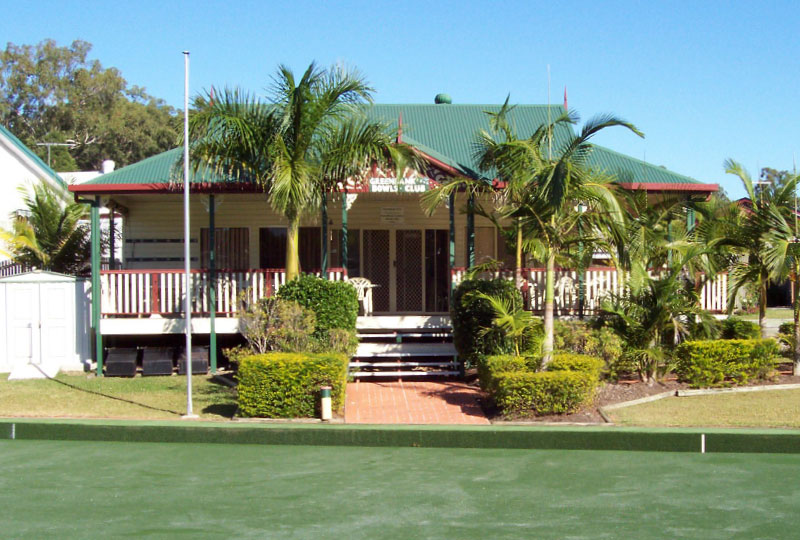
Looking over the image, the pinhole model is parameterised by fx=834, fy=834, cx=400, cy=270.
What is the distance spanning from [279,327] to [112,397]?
2914 mm

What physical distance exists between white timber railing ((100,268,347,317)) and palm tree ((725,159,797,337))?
670 cm

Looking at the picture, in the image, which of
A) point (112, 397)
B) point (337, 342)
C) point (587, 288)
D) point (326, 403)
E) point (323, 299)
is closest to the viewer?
point (326, 403)

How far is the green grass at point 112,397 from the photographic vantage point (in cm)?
1183

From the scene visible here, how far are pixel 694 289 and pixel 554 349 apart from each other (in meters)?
3.13

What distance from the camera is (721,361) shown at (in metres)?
12.6

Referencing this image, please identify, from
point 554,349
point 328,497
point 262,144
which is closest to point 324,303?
point 262,144

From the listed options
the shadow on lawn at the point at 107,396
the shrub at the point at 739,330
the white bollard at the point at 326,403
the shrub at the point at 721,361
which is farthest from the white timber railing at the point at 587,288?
the shadow on lawn at the point at 107,396

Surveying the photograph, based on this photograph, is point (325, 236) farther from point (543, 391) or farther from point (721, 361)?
point (721, 361)

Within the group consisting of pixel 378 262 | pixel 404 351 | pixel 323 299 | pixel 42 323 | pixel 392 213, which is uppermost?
pixel 392 213

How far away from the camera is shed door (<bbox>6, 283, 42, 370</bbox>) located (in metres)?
15.5

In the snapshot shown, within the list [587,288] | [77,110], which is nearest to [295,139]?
[587,288]

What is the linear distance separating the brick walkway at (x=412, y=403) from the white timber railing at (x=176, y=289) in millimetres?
2553

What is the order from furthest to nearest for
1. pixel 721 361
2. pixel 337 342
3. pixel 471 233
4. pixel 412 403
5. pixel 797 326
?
pixel 471 233 < pixel 797 326 < pixel 337 342 < pixel 721 361 < pixel 412 403

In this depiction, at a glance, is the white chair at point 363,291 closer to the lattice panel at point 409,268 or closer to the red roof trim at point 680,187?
the lattice panel at point 409,268
